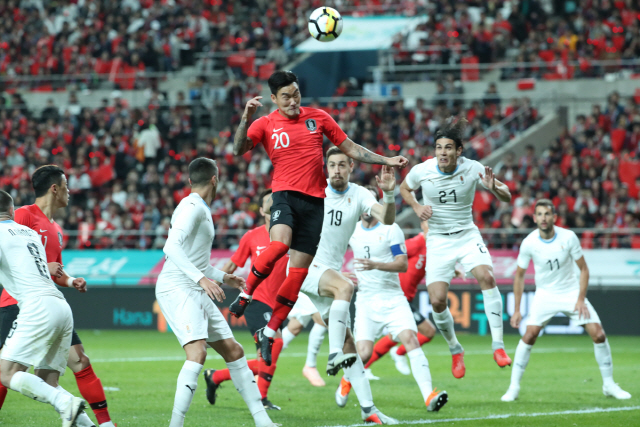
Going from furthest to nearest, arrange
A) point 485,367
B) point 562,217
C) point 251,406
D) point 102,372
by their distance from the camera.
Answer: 1. point 562,217
2. point 485,367
3. point 102,372
4. point 251,406

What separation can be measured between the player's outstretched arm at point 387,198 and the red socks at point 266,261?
1.10 m

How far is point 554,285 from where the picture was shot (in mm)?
10547

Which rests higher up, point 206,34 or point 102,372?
point 206,34

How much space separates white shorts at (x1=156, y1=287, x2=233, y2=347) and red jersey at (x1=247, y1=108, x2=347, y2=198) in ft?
4.90

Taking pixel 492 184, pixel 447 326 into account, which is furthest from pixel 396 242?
pixel 492 184

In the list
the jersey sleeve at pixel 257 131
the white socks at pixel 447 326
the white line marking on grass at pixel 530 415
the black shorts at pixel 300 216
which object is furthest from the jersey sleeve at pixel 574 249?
the jersey sleeve at pixel 257 131

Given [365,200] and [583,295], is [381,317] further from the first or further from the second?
[583,295]

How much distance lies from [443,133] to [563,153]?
45.0ft

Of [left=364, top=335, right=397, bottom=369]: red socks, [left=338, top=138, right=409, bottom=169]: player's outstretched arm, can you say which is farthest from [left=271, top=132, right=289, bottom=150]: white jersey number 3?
[left=364, top=335, right=397, bottom=369]: red socks

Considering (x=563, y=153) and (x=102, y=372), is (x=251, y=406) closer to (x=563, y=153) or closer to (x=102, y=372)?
(x=102, y=372)

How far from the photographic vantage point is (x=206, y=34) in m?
30.0

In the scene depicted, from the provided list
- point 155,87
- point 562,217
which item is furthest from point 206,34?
point 562,217

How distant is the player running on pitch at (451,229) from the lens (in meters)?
9.31

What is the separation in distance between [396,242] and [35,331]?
15.5ft
